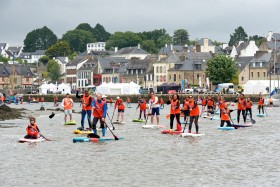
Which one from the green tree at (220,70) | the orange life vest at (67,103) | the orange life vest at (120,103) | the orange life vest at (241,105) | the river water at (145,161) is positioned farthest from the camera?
the green tree at (220,70)

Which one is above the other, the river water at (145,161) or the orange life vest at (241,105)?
the orange life vest at (241,105)

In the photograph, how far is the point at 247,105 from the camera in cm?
5581

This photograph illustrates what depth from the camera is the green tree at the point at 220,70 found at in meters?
151

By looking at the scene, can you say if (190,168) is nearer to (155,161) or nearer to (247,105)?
(155,161)

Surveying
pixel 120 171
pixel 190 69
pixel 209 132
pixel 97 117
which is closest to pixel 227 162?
pixel 120 171

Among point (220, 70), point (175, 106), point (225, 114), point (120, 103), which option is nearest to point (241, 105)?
point (225, 114)

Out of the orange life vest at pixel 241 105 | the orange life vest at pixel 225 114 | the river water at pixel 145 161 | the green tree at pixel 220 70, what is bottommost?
the river water at pixel 145 161

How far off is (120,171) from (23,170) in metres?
3.42

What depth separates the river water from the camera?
83.6 ft

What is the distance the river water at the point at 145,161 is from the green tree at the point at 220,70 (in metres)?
107

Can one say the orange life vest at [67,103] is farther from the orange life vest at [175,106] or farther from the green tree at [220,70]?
the green tree at [220,70]

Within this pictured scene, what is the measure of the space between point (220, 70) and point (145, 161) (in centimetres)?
12156

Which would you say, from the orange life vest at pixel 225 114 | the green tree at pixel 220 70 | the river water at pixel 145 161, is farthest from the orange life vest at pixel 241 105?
the green tree at pixel 220 70

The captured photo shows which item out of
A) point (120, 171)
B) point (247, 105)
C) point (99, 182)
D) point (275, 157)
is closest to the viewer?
point (99, 182)
